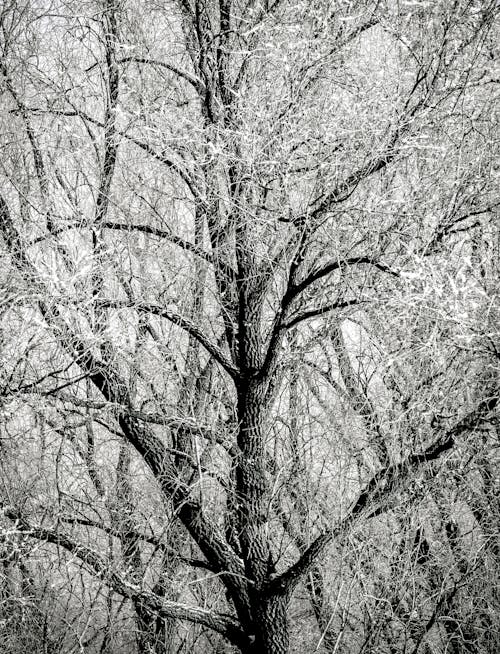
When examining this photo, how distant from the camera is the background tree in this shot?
5082mm

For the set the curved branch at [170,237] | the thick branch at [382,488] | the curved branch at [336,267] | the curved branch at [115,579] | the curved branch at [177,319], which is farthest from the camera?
the curved branch at [170,237]

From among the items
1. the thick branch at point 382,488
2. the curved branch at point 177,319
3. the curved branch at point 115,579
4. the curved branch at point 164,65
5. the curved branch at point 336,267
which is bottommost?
the curved branch at point 115,579

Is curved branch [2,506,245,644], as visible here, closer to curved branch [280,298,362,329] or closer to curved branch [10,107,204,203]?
curved branch [280,298,362,329]

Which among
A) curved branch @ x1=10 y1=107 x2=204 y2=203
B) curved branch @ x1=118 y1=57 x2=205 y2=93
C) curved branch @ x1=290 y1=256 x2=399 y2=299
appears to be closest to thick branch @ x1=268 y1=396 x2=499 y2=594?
curved branch @ x1=290 y1=256 x2=399 y2=299

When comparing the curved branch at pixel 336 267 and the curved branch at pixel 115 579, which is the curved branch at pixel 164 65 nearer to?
the curved branch at pixel 336 267

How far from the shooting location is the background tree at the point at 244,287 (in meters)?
5.08

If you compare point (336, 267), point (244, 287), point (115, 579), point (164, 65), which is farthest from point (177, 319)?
point (164, 65)

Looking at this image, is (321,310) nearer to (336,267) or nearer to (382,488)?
(336,267)

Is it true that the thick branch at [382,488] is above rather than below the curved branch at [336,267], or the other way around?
below

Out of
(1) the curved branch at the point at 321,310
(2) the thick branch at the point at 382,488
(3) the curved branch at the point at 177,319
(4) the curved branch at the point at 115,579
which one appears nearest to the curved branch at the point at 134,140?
(3) the curved branch at the point at 177,319

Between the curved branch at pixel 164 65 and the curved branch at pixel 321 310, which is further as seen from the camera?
the curved branch at pixel 164 65

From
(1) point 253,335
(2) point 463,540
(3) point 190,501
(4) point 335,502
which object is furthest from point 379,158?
(2) point 463,540

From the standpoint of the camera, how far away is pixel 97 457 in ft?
23.2

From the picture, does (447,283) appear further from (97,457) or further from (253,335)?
(97,457)
